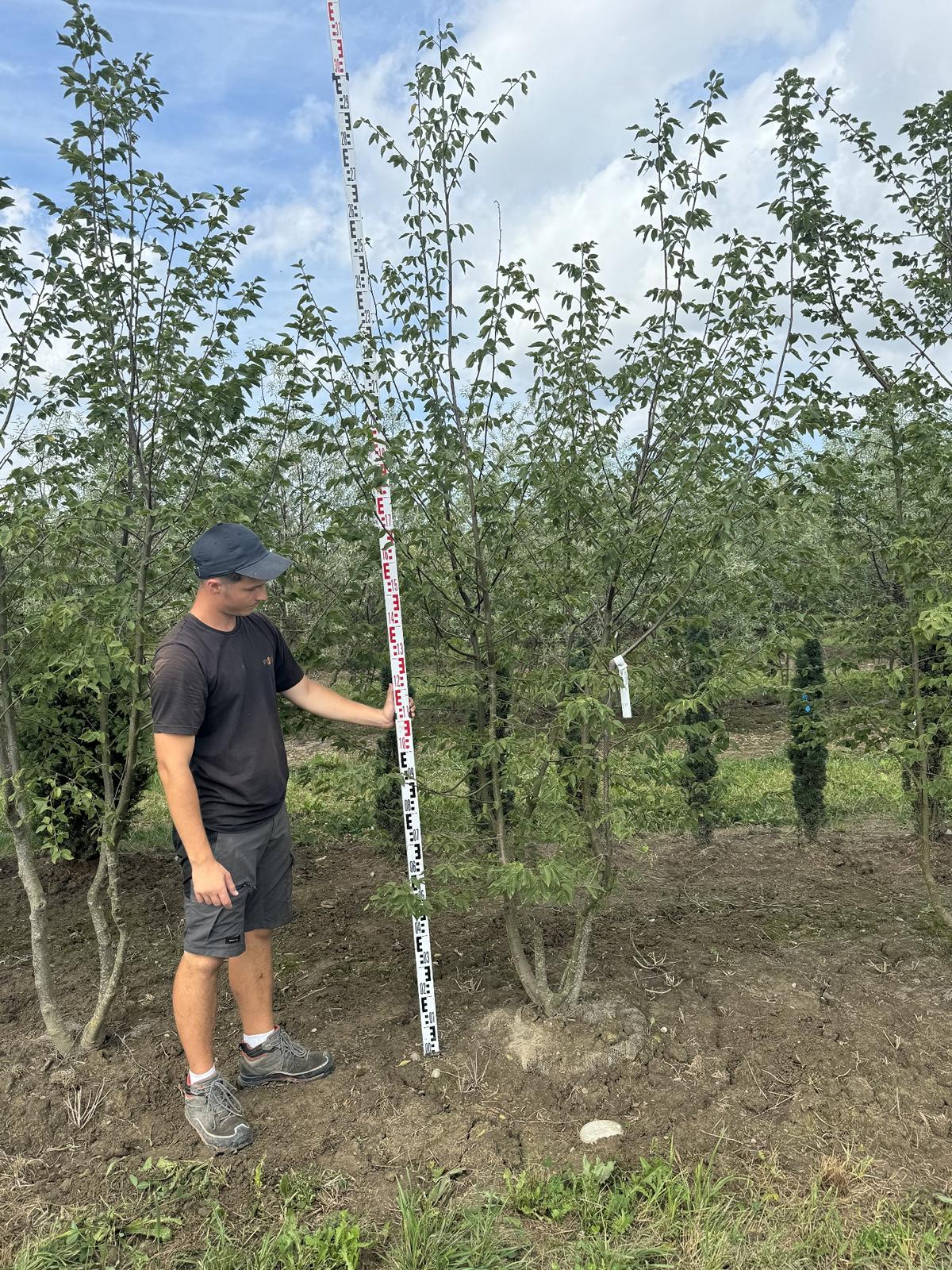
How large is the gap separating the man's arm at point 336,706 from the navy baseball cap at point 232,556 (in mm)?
725

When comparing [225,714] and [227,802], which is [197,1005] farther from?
[225,714]

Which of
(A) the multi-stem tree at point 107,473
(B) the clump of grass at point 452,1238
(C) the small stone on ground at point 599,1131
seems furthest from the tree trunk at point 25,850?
(C) the small stone on ground at point 599,1131

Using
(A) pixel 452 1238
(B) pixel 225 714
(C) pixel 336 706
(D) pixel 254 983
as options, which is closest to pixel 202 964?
(D) pixel 254 983

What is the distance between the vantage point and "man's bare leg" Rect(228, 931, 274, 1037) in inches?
134

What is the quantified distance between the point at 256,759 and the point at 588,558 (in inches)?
62.1

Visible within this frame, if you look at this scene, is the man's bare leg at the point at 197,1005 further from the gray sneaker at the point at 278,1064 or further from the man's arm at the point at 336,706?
the man's arm at the point at 336,706

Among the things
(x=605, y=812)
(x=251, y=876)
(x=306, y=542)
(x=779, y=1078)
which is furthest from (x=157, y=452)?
(x=779, y=1078)

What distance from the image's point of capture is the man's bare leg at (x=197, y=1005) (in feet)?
10.1

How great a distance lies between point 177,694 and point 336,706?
2.55ft

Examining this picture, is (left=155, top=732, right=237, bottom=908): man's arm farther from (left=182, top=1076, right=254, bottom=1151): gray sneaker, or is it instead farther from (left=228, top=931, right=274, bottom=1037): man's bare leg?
(left=182, top=1076, right=254, bottom=1151): gray sneaker

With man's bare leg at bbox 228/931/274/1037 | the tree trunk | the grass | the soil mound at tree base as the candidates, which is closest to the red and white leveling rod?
the soil mound at tree base

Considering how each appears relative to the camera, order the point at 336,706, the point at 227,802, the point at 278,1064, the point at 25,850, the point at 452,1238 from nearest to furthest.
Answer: the point at 452,1238 → the point at 227,802 → the point at 278,1064 → the point at 336,706 → the point at 25,850

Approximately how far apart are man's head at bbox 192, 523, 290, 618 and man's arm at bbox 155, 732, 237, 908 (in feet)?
1.82

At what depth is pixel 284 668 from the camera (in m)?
3.50
